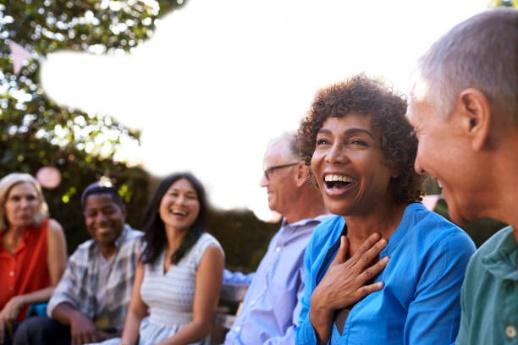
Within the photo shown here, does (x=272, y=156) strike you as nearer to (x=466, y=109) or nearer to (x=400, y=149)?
(x=400, y=149)

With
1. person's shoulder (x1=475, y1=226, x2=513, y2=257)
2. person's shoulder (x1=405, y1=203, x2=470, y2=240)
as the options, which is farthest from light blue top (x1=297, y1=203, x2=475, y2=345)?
person's shoulder (x1=475, y1=226, x2=513, y2=257)

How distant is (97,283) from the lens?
430 cm

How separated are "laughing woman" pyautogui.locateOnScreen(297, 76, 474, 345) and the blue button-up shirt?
0.40 meters

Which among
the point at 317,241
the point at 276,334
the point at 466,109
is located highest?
the point at 466,109

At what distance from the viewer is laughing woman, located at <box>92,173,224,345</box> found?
348 centimetres

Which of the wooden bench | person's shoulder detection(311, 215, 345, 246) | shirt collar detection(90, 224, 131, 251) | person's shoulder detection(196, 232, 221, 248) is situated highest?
person's shoulder detection(311, 215, 345, 246)

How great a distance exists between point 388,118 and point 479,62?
0.81 m

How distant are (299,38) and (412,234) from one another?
4.27 meters

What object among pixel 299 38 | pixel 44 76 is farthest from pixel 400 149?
pixel 44 76

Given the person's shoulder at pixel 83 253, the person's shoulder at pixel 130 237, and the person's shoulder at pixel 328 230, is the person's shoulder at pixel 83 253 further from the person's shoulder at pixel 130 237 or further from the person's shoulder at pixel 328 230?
the person's shoulder at pixel 328 230

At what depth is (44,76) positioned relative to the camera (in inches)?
237

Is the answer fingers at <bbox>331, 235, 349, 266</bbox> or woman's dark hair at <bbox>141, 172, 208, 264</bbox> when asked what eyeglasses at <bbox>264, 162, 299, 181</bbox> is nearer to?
woman's dark hair at <bbox>141, 172, 208, 264</bbox>

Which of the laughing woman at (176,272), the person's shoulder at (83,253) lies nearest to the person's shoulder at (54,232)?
the person's shoulder at (83,253)

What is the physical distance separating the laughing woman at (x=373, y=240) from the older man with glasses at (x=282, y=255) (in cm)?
40
